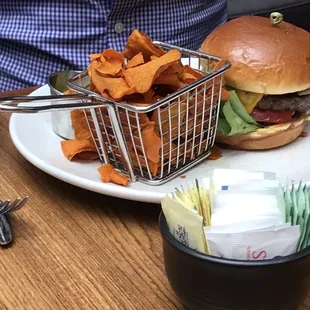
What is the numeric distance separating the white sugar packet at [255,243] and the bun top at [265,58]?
50 cm

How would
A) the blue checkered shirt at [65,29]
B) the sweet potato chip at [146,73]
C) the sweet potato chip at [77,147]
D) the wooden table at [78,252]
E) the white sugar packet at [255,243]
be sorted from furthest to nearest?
the blue checkered shirt at [65,29] < the sweet potato chip at [77,147] < the sweet potato chip at [146,73] < the wooden table at [78,252] < the white sugar packet at [255,243]

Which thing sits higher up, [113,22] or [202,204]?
[202,204]

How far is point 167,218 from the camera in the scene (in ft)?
2.03

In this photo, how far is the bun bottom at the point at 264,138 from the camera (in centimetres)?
103

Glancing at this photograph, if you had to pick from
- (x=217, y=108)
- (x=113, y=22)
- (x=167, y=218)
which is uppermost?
(x=167, y=218)

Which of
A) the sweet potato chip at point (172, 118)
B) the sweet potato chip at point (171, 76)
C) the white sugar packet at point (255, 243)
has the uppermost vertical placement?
the white sugar packet at point (255, 243)

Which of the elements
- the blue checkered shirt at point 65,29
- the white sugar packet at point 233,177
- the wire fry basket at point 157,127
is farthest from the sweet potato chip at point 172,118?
the blue checkered shirt at point 65,29

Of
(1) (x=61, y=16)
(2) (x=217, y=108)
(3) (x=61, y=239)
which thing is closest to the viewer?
(3) (x=61, y=239)

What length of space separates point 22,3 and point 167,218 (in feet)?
3.53

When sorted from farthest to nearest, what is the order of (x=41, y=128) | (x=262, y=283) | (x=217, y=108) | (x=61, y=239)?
(x=41, y=128), (x=217, y=108), (x=61, y=239), (x=262, y=283)

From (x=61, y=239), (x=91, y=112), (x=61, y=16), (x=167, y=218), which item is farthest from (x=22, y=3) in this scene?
(x=167, y=218)

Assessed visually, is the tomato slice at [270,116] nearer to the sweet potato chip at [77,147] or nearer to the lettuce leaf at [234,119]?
the lettuce leaf at [234,119]

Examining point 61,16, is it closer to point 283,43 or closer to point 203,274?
point 283,43

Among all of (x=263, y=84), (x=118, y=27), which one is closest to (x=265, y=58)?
(x=263, y=84)
